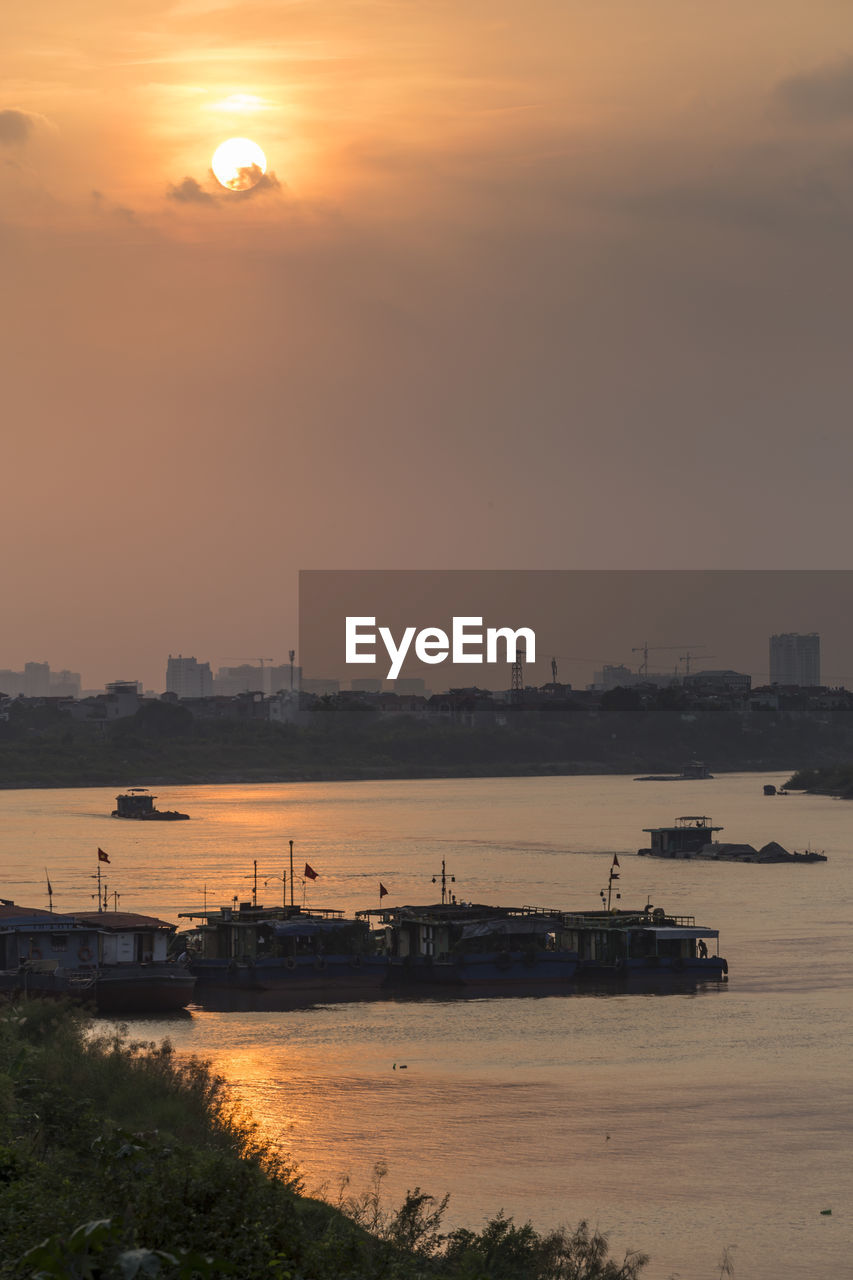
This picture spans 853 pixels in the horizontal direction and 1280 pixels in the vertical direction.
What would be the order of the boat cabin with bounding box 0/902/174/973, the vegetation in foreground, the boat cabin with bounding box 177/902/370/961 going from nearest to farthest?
the vegetation in foreground
the boat cabin with bounding box 0/902/174/973
the boat cabin with bounding box 177/902/370/961

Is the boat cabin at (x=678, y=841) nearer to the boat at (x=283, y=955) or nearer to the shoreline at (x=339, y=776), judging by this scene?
the boat at (x=283, y=955)

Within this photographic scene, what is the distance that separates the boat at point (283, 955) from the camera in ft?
124

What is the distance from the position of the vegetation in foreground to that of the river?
1.71m

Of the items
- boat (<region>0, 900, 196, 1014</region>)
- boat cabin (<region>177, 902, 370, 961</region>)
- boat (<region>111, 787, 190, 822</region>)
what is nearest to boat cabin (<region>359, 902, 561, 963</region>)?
boat cabin (<region>177, 902, 370, 961</region>)

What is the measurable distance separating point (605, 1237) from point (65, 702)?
172881 mm

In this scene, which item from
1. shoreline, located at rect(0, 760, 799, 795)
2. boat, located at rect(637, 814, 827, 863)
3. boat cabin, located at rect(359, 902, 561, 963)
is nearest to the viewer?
boat cabin, located at rect(359, 902, 561, 963)

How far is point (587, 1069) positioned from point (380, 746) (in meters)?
116

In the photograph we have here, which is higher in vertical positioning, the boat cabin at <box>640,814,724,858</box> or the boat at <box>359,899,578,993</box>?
the boat cabin at <box>640,814,724,858</box>

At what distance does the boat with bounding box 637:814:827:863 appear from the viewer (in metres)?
66.1

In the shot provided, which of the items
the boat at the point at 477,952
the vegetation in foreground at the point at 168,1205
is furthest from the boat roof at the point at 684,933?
the vegetation in foreground at the point at 168,1205

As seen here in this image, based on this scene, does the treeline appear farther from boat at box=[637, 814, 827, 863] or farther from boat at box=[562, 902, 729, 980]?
boat at box=[562, 902, 729, 980]

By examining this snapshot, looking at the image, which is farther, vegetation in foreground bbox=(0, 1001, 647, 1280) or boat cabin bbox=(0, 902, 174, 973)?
boat cabin bbox=(0, 902, 174, 973)

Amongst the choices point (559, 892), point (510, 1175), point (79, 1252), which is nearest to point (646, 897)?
point (559, 892)

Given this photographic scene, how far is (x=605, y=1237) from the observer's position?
62.0 feet
